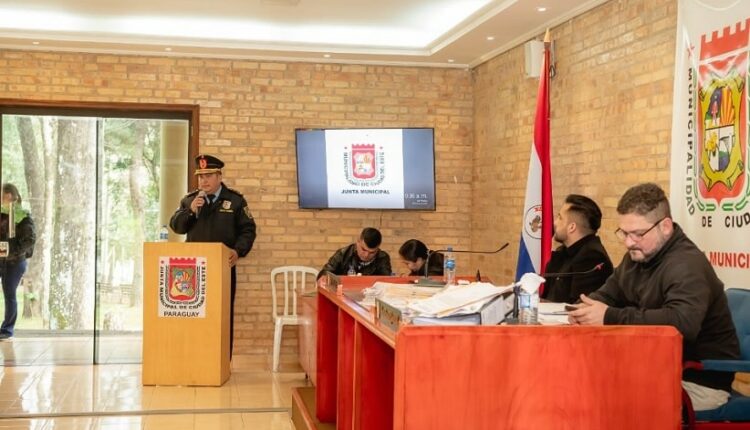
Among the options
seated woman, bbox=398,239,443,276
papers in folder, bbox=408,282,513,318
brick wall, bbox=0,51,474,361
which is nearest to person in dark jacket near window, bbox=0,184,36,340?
brick wall, bbox=0,51,474,361

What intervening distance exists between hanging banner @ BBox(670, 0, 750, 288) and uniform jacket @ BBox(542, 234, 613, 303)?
46 cm

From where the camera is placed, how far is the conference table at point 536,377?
8.36ft

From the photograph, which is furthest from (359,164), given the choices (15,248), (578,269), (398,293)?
(398,293)

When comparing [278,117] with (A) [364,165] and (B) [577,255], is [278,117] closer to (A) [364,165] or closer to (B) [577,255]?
(A) [364,165]

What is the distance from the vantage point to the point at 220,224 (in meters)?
7.38

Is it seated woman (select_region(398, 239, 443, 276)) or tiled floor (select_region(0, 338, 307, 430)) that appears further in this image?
seated woman (select_region(398, 239, 443, 276))

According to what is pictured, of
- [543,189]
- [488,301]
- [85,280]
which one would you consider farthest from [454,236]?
[488,301]

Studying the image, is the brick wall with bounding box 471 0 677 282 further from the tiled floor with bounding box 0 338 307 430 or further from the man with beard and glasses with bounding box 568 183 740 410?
the tiled floor with bounding box 0 338 307 430

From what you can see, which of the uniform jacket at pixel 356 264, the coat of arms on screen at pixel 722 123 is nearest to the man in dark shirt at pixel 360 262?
the uniform jacket at pixel 356 264

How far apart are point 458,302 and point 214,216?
488cm

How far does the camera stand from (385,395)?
364cm

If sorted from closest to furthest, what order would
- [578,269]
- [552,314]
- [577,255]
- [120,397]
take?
[552,314] → [578,269] → [577,255] → [120,397]

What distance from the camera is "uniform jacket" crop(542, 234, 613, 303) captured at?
4918 millimetres

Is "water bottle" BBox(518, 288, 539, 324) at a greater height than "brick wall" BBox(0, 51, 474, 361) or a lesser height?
lesser
